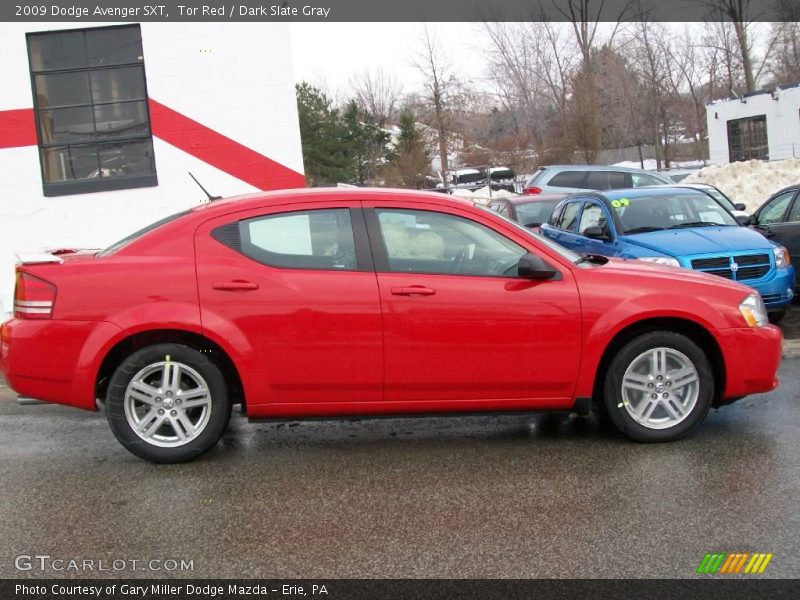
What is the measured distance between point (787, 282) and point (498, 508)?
574cm

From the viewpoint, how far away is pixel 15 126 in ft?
35.0

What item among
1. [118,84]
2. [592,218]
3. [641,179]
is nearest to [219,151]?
[118,84]

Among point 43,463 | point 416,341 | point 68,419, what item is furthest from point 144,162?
point 416,341

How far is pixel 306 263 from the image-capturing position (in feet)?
16.6

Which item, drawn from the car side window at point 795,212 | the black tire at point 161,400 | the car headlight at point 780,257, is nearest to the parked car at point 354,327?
the black tire at point 161,400

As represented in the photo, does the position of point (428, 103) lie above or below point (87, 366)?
above

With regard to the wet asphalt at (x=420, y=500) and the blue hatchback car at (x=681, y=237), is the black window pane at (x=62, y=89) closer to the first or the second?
the wet asphalt at (x=420, y=500)

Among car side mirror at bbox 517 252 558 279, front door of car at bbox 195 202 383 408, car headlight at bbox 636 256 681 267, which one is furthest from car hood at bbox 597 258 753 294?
car headlight at bbox 636 256 681 267

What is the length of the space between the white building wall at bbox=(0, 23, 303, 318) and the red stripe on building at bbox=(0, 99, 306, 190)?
0.23 feet

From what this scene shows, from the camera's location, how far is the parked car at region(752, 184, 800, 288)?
9.73 m

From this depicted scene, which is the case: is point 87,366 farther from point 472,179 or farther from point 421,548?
point 472,179

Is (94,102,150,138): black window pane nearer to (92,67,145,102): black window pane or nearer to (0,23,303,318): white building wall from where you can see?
(92,67,145,102): black window pane

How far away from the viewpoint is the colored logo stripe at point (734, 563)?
11.6 ft

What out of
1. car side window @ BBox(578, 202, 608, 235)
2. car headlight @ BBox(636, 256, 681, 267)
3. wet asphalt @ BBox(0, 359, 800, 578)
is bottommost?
wet asphalt @ BBox(0, 359, 800, 578)
